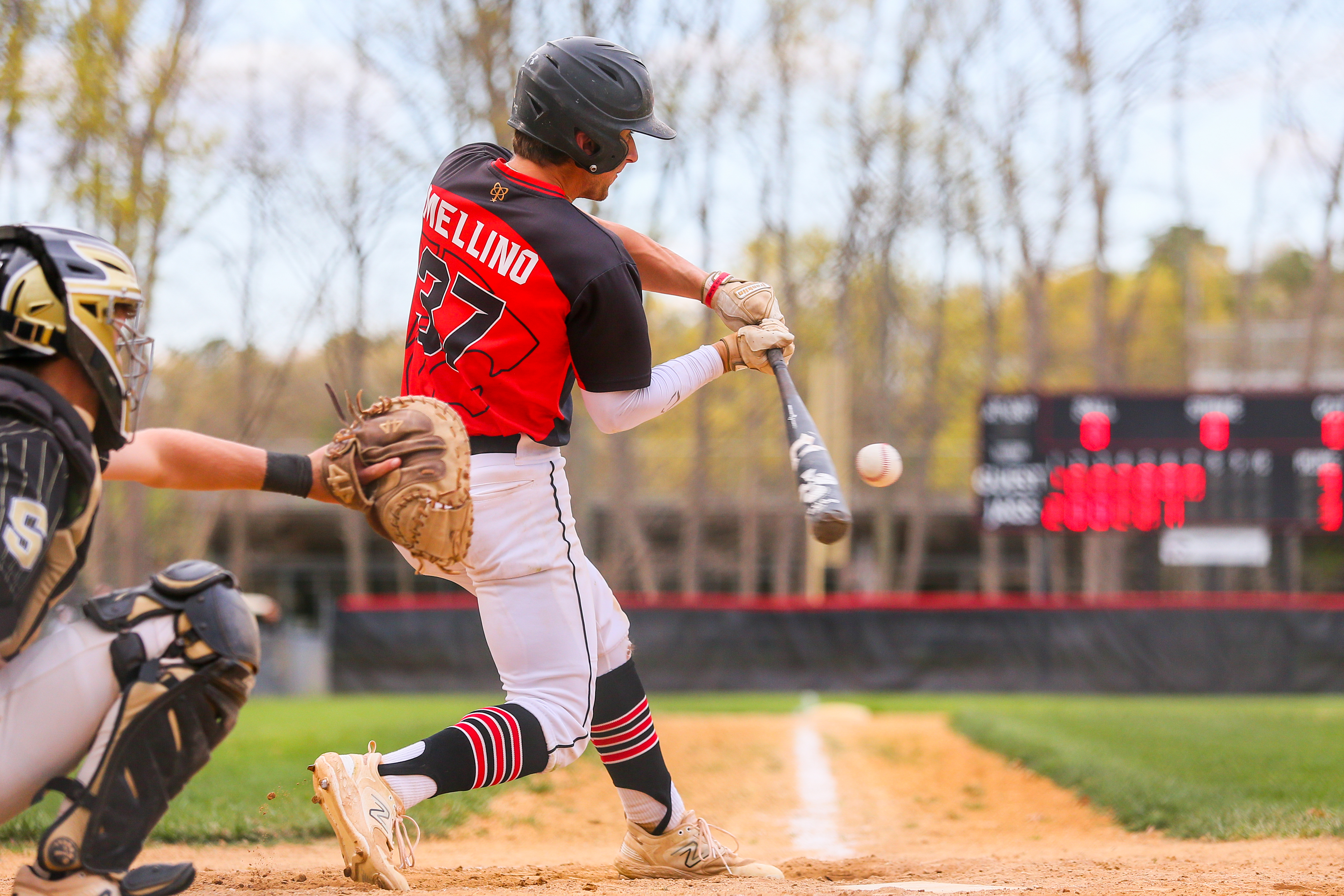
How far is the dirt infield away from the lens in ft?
10.2

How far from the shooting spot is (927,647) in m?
13.8

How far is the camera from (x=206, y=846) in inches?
171

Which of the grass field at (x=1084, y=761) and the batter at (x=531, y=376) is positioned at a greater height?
the batter at (x=531, y=376)

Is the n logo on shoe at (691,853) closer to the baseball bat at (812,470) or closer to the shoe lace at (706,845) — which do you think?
the shoe lace at (706,845)

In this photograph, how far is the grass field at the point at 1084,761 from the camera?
15.3 feet

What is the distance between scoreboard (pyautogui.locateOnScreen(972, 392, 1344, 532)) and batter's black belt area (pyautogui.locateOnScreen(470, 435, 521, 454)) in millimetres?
10341

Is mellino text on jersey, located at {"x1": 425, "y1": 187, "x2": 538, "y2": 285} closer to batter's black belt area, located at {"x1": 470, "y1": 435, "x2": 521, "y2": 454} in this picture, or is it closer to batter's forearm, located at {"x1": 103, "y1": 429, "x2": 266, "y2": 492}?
batter's black belt area, located at {"x1": 470, "y1": 435, "x2": 521, "y2": 454}

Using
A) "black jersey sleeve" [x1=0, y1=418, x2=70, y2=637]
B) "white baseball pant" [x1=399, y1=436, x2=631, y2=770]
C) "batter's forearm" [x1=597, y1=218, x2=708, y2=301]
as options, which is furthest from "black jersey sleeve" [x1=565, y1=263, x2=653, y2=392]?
"black jersey sleeve" [x1=0, y1=418, x2=70, y2=637]

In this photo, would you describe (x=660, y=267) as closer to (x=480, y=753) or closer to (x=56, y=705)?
(x=480, y=753)

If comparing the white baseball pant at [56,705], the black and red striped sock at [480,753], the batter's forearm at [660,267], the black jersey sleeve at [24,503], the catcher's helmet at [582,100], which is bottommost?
the black and red striped sock at [480,753]

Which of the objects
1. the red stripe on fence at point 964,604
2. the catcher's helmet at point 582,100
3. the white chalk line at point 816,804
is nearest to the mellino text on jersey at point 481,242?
the catcher's helmet at point 582,100

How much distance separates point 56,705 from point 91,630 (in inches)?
5.5

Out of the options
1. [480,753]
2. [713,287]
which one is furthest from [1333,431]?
[480,753]

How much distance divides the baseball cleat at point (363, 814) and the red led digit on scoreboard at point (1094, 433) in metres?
10.9
